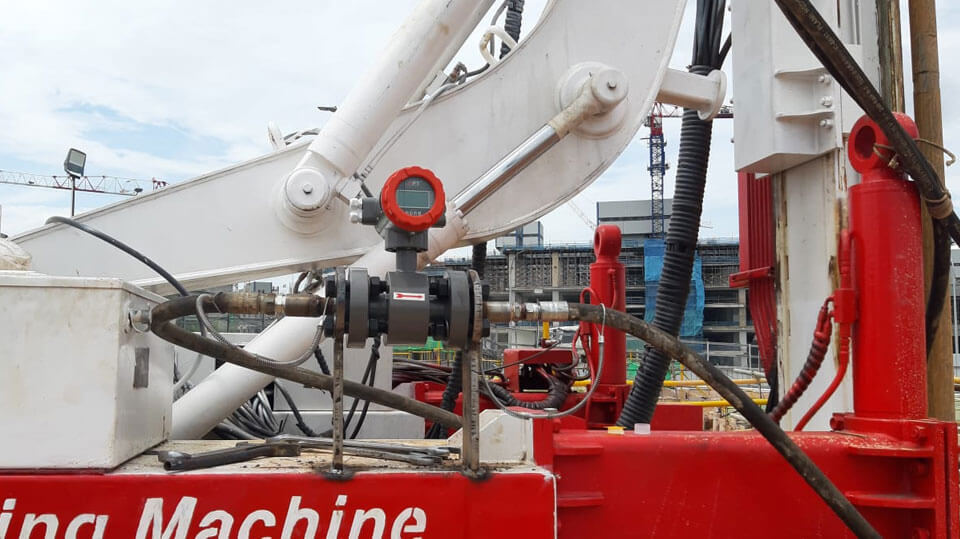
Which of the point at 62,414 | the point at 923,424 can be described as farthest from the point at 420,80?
the point at 923,424

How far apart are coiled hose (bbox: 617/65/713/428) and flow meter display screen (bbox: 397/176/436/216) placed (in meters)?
1.90

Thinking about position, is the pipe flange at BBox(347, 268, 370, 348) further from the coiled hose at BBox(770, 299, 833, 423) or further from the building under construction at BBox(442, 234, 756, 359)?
the building under construction at BBox(442, 234, 756, 359)

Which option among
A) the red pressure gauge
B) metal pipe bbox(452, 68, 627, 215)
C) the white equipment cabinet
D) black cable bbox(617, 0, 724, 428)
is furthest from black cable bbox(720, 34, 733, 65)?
the white equipment cabinet

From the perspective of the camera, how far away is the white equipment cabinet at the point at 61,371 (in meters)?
1.59

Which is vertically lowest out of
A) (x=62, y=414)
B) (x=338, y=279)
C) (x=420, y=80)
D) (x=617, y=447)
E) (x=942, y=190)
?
(x=617, y=447)

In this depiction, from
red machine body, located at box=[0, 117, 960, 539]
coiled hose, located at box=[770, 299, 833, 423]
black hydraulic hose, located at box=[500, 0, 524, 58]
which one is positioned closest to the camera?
red machine body, located at box=[0, 117, 960, 539]

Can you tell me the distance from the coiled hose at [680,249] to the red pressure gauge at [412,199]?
189 cm

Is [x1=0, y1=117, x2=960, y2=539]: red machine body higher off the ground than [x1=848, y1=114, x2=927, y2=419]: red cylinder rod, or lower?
lower

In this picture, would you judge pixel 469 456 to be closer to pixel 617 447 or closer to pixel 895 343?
pixel 617 447

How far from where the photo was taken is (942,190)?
6.83 feet

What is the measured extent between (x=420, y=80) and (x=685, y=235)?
4.89ft

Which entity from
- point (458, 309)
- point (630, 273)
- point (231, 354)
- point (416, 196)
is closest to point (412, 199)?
point (416, 196)

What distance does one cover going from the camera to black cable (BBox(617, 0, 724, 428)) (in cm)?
339

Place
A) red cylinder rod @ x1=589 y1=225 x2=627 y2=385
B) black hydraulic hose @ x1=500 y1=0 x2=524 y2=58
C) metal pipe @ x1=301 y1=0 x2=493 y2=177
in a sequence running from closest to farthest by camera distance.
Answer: metal pipe @ x1=301 y1=0 x2=493 y2=177 → black hydraulic hose @ x1=500 y1=0 x2=524 y2=58 → red cylinder rod @ x1=589 y1=225 x2=627 y2=385
